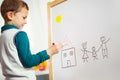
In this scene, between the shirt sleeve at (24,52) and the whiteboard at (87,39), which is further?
the whiteboard at (87,39)

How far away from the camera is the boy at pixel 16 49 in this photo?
920 mm

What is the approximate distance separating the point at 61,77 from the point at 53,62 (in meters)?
0.12

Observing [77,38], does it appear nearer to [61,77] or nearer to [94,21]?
[94,21]

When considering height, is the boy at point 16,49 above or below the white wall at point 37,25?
below

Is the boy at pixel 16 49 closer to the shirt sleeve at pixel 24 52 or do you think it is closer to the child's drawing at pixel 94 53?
the shirt sleeve at pixel 24 52

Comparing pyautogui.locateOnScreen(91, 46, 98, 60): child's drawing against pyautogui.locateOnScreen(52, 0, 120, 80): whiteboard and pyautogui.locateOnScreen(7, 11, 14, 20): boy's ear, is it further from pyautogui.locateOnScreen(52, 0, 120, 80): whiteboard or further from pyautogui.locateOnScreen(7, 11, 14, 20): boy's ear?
pyautogui.locateOnScreen(7, 11, 14, 20): boy's ear

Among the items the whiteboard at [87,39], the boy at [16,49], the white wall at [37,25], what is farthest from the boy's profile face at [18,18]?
the white wall at [37,25]

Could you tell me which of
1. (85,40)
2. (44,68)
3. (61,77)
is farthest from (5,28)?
(44,68)

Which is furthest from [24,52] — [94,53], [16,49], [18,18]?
[94,53]

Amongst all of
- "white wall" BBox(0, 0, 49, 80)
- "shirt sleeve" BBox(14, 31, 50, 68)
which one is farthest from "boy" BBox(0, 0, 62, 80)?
"white wall" BBox(0, 0, 49, 80)

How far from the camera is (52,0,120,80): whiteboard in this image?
1070 mm

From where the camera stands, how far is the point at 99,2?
116 centimetres

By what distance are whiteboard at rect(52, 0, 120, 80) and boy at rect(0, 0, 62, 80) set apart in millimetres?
248

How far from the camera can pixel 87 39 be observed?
47.5 inches
